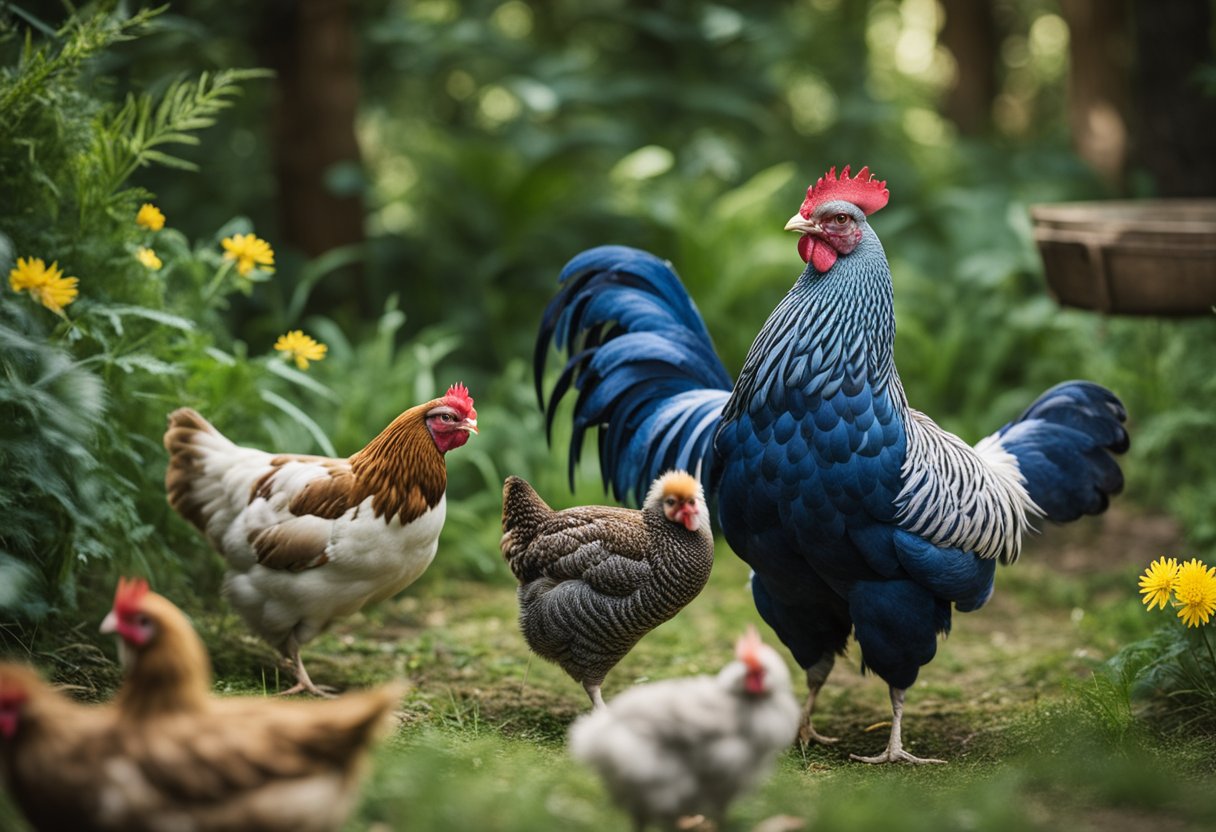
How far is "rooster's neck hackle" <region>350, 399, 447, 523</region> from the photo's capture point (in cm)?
465

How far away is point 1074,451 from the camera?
203 inches

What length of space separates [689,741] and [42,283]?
9.91ft

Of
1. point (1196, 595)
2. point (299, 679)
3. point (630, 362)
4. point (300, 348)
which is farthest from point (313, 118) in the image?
point (1196, 595)

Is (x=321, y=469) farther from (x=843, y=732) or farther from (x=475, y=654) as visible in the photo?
(x=843, y=732)

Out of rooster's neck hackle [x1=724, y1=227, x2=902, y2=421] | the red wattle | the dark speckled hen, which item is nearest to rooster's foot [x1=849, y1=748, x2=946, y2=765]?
the dark speckled hen

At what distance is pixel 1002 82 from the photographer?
734 inches

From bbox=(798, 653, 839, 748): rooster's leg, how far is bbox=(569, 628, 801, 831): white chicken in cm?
159

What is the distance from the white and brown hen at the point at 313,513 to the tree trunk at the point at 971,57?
11757mm

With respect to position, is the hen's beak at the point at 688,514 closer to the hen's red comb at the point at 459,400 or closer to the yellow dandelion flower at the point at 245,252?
the hen's red comb at the point at 459,400

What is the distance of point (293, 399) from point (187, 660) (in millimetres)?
4432

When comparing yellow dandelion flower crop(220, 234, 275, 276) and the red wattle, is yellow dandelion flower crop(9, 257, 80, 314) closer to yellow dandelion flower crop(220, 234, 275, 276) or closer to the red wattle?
yellow dandelion flower crop(220, 234, 275, 276)

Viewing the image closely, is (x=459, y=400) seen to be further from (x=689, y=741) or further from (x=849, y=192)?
(x=689, y=741)

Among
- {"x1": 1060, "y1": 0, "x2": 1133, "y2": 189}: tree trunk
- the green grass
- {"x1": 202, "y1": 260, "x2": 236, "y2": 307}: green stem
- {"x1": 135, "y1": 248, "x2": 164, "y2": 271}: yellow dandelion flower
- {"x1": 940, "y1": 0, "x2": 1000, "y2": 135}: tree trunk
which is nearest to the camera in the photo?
the green grass

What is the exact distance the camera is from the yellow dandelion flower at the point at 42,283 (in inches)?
176
